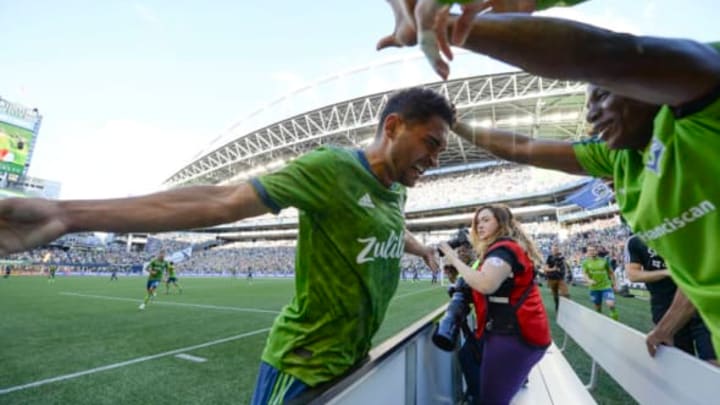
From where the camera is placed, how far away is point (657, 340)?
1792mm

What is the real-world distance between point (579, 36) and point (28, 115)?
155 feet

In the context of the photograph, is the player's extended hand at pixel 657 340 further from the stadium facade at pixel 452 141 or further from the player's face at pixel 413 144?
the stadium facade at pixel 452 141

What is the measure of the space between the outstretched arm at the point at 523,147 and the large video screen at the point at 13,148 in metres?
42.0

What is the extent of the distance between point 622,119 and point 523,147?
0.84m

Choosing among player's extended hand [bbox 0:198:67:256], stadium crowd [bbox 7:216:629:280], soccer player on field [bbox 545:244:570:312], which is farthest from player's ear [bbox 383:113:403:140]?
stadium crowd [bbox 7:216:629:280]

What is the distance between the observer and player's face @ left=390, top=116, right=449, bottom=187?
1.40 meters

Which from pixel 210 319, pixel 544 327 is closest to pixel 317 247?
pixel 544 327

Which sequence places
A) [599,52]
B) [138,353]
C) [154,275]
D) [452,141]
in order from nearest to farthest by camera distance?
1. [599,52]
2. [138,353]
3. [154,275]
4. [452,141]

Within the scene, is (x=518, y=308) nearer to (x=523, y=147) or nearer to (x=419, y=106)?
(x=523, y=147)

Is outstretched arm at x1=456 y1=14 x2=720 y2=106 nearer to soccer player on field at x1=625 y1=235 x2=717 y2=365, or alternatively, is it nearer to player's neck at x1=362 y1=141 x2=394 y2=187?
player's neck at x1=362 y1=141 x2=394 y2=187

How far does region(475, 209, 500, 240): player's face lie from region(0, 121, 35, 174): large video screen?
41.7m

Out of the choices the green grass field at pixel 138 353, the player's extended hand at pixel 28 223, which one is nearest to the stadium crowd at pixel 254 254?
the green grass field at pixel 138 353

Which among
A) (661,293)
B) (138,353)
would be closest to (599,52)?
(661,293)

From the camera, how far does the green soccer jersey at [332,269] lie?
1181mm
